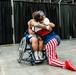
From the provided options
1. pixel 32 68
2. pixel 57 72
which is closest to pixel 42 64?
pixel 32 68

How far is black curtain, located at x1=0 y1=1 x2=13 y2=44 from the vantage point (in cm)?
805

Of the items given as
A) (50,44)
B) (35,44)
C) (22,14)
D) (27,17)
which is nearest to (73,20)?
(27,17)

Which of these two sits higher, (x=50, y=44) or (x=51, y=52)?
(x=50, y=44)

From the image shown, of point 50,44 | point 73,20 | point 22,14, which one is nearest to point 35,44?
point 50,44

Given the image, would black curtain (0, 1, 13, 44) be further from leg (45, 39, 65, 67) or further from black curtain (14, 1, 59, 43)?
leg (45, 39, 65, 67)

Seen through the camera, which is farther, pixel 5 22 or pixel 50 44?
pixel 5 22

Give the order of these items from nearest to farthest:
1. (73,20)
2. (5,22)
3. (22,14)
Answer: (5,22) < (22,14) < (73,20)

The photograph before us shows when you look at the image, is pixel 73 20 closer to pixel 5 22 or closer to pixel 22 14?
pixel 22 14

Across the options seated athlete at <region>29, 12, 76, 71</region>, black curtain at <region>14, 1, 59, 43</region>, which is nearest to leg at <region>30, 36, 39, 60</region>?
seated athlete at <region>29, 12, 76, 71</region>

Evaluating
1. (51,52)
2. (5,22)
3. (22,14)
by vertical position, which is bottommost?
(51,52)

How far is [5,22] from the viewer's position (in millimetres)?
8094

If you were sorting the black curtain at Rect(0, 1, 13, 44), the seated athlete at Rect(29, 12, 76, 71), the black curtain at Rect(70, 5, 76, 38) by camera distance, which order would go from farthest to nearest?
the black curtain at Rect(70, 5, 76, 38) < the black curtain at Rect(0, 1, 13, 44) < the seated athlete at Rect(29, 12, 76, 71)

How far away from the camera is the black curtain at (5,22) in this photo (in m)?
8.05

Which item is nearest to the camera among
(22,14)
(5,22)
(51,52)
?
(51,52)
